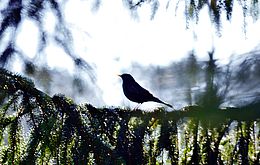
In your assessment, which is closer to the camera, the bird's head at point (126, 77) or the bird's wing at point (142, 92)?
the bird's wing at point (142, 92)

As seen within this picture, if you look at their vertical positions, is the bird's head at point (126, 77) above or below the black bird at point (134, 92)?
above

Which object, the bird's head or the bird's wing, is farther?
the bird's head

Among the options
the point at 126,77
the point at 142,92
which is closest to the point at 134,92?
the point at 142,92

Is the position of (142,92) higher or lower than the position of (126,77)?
lower

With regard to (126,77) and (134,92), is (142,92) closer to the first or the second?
(134,92)

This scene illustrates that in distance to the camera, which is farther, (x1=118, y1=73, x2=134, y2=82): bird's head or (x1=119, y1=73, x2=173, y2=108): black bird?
(x1=118, y1=73, x2=134, y2=82): bird's head

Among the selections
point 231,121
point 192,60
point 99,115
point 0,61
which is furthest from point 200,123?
point 0,61

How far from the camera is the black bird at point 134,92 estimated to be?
230cm

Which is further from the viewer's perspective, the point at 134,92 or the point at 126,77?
the point at 126,77

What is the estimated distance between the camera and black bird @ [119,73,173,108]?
2.30 metres

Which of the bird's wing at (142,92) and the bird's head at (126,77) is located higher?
the bird's head at (126,77)

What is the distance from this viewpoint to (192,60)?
6.01ft

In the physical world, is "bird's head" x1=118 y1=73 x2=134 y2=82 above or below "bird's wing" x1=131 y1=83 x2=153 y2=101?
above

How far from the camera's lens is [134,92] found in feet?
8.09
